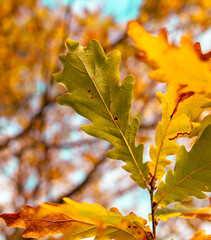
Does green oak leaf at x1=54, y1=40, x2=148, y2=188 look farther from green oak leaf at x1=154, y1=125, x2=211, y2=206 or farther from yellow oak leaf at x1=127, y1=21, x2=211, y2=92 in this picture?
yellow oak leaf at x1=127, y1=21, x2=211, y2=92

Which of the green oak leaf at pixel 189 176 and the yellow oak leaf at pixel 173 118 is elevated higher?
the yellow oak leaf at pixel 173 118

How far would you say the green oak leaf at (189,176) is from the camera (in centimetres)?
43

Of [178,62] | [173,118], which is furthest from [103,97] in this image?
[178,62]

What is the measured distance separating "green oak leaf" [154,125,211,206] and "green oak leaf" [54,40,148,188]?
0.05 meters

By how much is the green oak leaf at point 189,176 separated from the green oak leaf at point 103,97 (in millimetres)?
48

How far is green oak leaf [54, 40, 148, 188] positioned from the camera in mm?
476

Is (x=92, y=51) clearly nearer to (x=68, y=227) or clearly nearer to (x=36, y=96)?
(x=68, y=227)

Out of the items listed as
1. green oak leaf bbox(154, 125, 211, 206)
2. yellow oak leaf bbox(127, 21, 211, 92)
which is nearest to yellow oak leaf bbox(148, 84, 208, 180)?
green oak leaf bbox(154, 125, 211, 206)

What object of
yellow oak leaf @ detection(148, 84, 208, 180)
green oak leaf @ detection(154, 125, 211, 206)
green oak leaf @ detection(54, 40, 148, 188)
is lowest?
green oak leaf @ detection(154, 125, 211, 206)

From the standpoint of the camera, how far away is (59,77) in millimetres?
479

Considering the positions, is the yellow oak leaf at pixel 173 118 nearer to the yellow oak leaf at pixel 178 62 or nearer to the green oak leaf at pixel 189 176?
the green oak leaf at pixel 189 176

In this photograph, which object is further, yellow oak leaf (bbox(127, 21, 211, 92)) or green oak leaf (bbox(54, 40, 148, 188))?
green oak leaf (bbox(54, 40, 148, 188))

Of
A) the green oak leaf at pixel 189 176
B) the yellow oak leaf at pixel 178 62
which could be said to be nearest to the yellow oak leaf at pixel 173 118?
the green oak leaf at pixel 189 176

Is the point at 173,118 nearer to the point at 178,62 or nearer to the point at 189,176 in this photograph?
the point at 189,176
